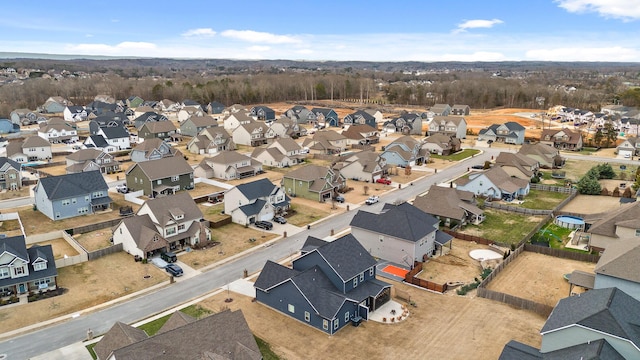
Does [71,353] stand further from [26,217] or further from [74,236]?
[26,217]

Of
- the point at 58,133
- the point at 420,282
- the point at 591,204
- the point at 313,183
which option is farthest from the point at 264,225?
the point at 58,133

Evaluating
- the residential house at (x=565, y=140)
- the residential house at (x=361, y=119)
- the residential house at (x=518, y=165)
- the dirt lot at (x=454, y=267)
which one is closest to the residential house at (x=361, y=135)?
the residential house at (x=361, y=119)

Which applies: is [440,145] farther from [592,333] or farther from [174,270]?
[592,333]

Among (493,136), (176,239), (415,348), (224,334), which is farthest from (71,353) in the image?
(493,136)

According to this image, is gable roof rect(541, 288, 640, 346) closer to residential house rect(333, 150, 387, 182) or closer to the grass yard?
the grass yard

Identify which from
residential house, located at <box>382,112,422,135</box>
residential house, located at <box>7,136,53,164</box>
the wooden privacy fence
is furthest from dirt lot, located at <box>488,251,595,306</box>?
residential house, located at <box>7,136,53,164</box>

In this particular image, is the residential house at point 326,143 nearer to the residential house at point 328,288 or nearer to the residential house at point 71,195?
the residential house at point 71,195
